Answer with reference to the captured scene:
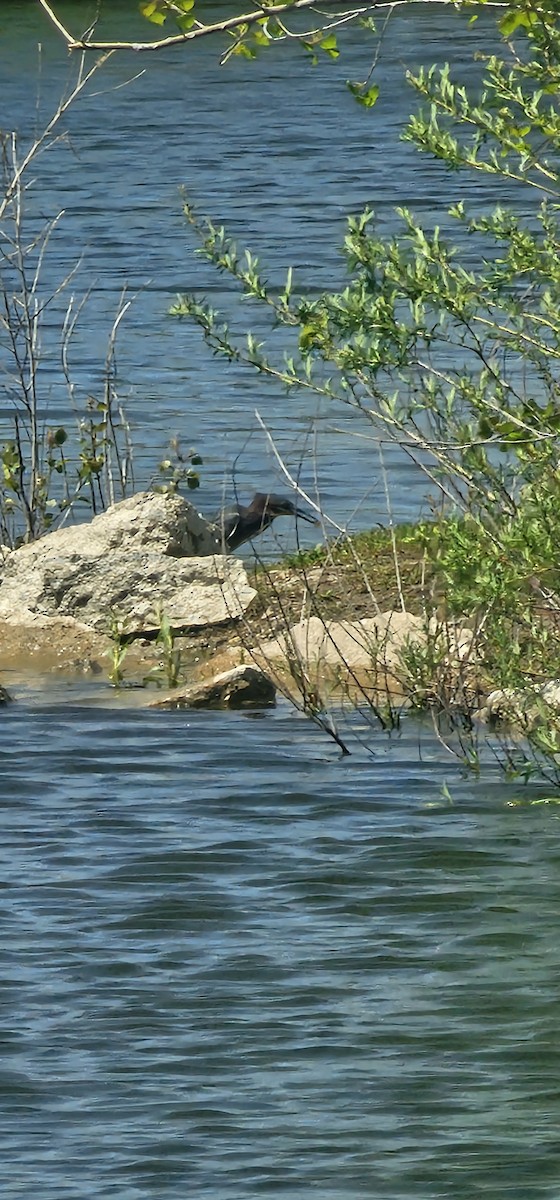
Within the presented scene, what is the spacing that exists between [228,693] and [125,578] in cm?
172

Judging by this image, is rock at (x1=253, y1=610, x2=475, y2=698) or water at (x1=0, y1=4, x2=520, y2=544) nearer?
rock at (x1=253, y1=610, x2=475, y2=698)

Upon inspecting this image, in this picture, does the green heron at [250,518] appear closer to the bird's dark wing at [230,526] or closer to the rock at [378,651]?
the bird's dark wing at [230,526]

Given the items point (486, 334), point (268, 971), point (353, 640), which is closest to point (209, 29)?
point (486, 334)

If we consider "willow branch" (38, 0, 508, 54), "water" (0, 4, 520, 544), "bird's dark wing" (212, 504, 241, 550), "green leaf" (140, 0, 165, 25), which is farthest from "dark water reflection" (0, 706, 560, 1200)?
"green leaf" (140, 0, 165, 25)

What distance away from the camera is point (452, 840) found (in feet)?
30.7

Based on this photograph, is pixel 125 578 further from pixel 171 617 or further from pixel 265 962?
pixel 265 962

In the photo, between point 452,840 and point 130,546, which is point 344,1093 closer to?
point 452,840

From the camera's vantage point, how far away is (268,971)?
7.95 m

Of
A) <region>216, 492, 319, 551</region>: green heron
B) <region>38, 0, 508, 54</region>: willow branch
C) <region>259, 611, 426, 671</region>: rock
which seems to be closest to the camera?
<region>38, 0, 508, 54</region>: willow branch

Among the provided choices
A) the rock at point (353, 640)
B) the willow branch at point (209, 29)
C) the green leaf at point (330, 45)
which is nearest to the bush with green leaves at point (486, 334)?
the green leaf at point (330, 45)

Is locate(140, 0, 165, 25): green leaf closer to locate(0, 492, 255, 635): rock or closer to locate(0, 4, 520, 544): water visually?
locate(0, 4, 520, 544): water

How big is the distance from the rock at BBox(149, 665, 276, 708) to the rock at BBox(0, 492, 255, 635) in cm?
119

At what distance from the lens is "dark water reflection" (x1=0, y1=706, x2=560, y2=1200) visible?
21.2 feet

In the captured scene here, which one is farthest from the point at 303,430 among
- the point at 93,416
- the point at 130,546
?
the point at 130,546
